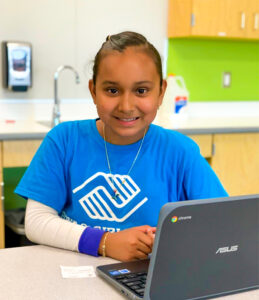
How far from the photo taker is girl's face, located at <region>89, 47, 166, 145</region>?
4.00ft

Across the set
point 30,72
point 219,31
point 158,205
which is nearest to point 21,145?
point 30,72

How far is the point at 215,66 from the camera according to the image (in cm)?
355

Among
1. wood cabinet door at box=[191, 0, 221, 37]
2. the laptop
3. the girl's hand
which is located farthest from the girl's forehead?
wood cabinet door at box=[191, 0, 221, 37]

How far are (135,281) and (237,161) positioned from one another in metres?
2.16

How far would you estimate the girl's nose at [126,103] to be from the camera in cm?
122

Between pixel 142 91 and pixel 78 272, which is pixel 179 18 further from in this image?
pixel 78 272

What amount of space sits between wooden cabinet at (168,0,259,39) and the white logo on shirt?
206 centimetres

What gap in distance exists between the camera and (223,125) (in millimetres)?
2959

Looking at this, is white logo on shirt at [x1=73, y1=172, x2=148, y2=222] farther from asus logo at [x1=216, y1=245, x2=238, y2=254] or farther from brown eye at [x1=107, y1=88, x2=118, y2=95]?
asus logo at [x1=216, y1=245, x2=238, y2=254]

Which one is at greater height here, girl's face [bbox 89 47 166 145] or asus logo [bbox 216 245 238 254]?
girl's face [bbox 89 47 166 145]

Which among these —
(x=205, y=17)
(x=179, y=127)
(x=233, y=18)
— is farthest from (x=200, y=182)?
(x=233, y=18)

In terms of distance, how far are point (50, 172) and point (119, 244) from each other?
311mm

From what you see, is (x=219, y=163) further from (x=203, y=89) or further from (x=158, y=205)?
(x=158, y=205)

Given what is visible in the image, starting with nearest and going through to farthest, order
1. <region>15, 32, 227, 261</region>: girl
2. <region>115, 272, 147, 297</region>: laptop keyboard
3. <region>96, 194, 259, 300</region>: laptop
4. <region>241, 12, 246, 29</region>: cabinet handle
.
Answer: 1. <region>96, 194, 259, 300</region>: laptop
2. <region>115, 272, 147, 297</region>: laptop keyboard
3. <region>15, 32, 227, 261</region>: girl
4. <region>241, 12, 246, 29</region>: cabinet handle
